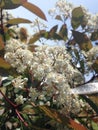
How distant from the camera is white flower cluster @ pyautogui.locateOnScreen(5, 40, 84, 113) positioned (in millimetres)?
1158

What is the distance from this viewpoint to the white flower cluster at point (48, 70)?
1.16 meters

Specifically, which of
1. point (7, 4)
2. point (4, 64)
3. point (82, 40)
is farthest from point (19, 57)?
point (82, 40)

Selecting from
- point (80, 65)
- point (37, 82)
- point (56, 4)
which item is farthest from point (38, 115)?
point (56, 4)

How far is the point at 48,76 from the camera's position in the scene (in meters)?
1.15

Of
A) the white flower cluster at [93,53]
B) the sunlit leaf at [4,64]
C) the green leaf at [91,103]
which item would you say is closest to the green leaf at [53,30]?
the white flower cluster at [93,53]

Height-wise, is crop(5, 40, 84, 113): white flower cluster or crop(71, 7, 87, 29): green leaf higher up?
crop(71, 7, 87, 29): green leaf

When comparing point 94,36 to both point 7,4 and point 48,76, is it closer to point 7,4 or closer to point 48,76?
point 7,4

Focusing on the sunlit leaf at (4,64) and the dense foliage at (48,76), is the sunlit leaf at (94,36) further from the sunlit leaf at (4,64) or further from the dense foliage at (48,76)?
the sunlit leaf at (4,64)

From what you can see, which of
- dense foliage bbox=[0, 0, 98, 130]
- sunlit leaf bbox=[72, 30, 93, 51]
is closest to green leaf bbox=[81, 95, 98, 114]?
dense foliage bbox=[0, 0, 98, 130]

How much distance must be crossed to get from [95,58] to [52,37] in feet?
0.84

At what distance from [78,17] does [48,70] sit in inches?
23.0

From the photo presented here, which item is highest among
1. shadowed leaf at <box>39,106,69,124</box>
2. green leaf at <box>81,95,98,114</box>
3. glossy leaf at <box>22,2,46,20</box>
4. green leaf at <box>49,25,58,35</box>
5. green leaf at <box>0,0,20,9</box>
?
green leaf at <box>0,0,20,9</box>

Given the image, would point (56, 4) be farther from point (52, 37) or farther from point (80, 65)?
point (80, 65)

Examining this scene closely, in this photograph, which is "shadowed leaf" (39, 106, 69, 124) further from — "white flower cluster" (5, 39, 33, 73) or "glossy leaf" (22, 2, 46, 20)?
"glossy leaf" (22, 2, 46, 20)
